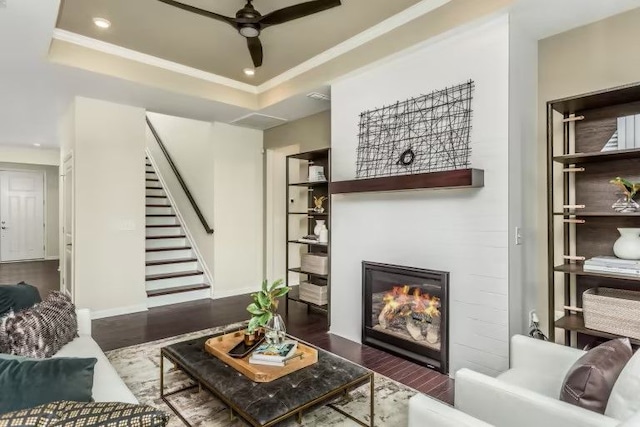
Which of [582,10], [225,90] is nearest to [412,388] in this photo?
[582,10]

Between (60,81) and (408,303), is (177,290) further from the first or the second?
(408,303)

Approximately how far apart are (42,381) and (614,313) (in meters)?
3.09

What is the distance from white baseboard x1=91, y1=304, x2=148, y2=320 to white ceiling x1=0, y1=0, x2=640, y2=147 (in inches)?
105

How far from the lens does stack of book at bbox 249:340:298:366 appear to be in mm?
2148

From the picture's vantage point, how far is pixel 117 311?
469cm

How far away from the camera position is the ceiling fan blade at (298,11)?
2527 mm

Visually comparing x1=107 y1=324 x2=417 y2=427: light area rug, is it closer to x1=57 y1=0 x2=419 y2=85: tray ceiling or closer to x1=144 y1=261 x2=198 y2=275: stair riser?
x1=144 y1=261 x2=198 y2=275: stair riser

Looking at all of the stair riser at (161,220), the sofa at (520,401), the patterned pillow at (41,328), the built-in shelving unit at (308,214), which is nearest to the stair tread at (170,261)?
the stair riser at (161,220)

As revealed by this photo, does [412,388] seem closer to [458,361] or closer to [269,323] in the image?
[458,361]

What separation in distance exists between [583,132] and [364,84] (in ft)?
6.31

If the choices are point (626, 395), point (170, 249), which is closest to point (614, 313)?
point (626, 395)

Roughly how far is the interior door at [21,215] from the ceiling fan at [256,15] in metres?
9.49

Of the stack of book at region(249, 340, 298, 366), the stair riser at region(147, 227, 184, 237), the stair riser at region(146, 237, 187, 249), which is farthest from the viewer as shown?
the stair riser at region(147, 227, 184, 237)

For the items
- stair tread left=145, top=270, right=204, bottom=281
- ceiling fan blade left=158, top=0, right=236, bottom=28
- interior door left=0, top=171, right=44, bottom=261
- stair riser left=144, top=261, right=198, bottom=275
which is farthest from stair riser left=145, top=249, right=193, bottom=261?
interior door left=0, top=171, right=44, bottom=261
